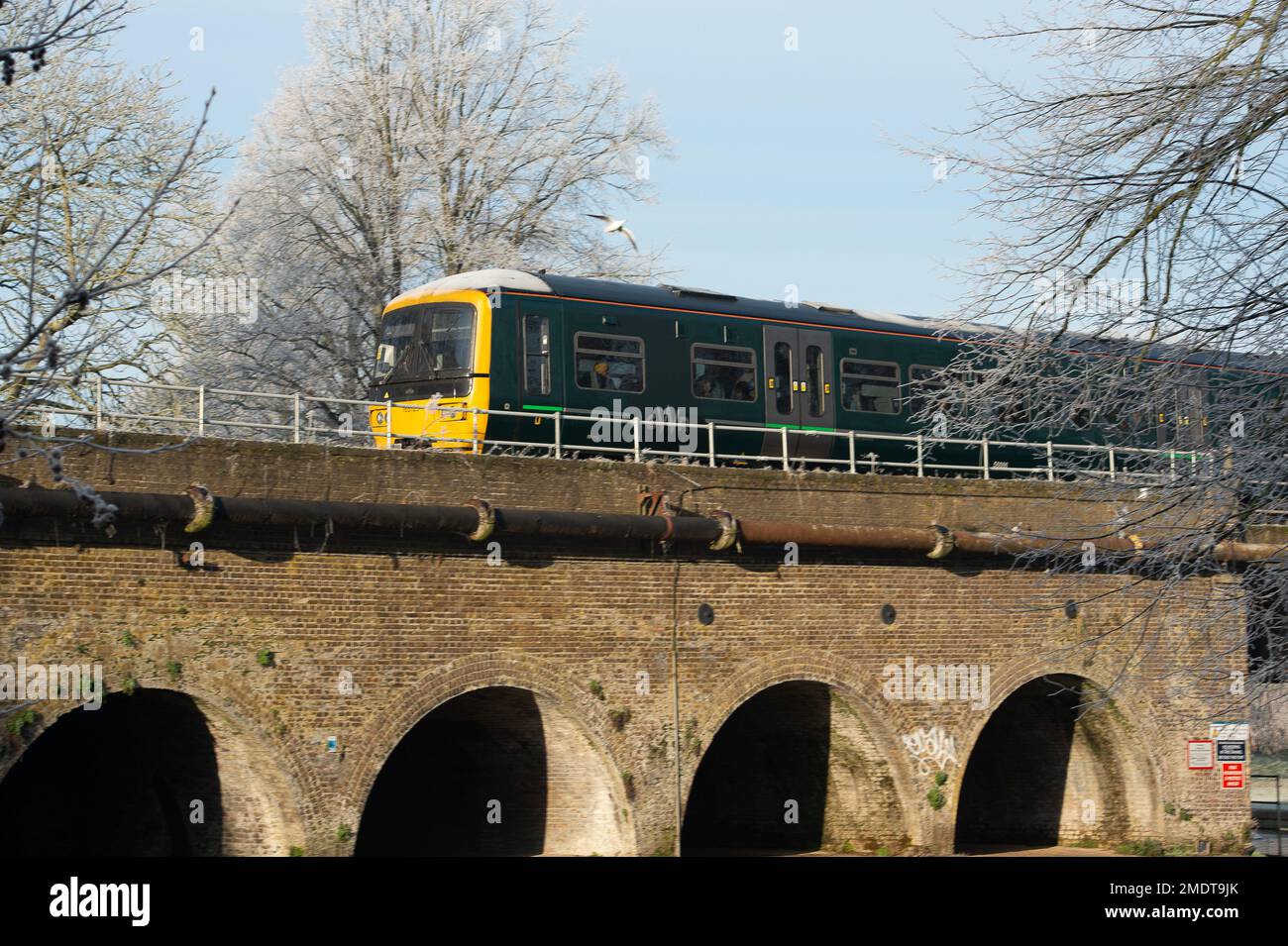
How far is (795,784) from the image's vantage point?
2289 centimetres

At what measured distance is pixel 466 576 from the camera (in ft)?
59.2

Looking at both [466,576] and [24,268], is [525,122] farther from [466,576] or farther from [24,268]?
[466,576]

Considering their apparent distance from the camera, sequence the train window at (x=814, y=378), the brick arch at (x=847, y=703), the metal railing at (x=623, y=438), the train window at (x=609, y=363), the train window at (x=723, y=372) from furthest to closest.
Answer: the train window at (x=814, y=378)
the train window at (x=723, y=372)
the train window at (x=609, y=363)
the brick arch at (x=847, y=703)
the metal railing at (x=623, y=438)

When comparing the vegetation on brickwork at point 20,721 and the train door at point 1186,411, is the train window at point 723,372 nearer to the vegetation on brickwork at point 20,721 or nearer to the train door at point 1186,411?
the vegetation on brickwork at point 20,721

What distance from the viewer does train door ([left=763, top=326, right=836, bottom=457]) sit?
2372 cm

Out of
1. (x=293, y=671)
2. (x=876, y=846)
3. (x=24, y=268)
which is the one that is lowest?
(x=876, y=846)

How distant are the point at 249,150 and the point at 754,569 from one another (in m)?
18.5

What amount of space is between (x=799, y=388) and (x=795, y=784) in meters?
5.75

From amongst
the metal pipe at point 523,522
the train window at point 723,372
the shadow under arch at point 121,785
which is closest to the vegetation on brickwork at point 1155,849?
the metal pipe at point 523,522

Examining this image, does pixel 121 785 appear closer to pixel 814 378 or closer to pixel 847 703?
pixel 847 703

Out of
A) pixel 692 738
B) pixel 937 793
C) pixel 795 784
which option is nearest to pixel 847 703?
pixel 937 793

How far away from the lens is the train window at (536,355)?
21250 millimetres

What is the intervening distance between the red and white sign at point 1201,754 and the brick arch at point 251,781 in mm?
14169
